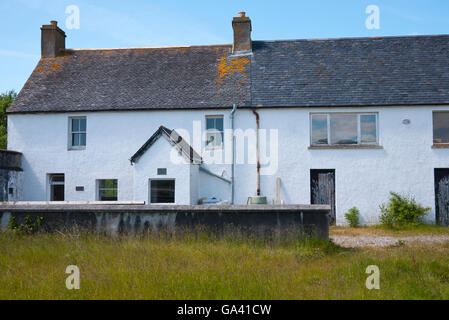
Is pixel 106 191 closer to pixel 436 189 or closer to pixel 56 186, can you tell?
pixel 56 186

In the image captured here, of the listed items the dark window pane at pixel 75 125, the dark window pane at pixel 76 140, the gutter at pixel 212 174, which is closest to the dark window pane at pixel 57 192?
the dark window pane at pixel 76 140

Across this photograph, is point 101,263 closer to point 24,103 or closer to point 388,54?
point 24,103

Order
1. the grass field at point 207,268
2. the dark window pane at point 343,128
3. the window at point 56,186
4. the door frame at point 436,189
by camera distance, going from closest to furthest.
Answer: the grass field at point 207,268 < the door frame at point 436,189 < the dark window pane at point 343,128 < the window at point 56,186

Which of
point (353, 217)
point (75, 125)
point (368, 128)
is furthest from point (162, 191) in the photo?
point (368, 128)

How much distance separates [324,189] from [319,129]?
257 centimetres

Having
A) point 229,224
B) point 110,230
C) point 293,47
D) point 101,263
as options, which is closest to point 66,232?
point 110,230

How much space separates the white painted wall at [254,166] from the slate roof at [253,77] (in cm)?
54

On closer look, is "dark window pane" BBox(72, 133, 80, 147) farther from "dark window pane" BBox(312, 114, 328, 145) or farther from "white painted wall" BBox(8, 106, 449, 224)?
"dark window pane" BBox(312, 114, 328, 145)

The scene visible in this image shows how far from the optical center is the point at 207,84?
56.7 feet

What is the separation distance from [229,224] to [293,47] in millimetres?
12108

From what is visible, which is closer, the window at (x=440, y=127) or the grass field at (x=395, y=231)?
the grass field at (x=395, y=231)

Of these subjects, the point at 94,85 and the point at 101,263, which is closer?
the point at 101,263

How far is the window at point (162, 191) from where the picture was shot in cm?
1435

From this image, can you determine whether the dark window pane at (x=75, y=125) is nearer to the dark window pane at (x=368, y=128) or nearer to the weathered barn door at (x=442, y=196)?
the dark window pane at (x=368, y=128)
